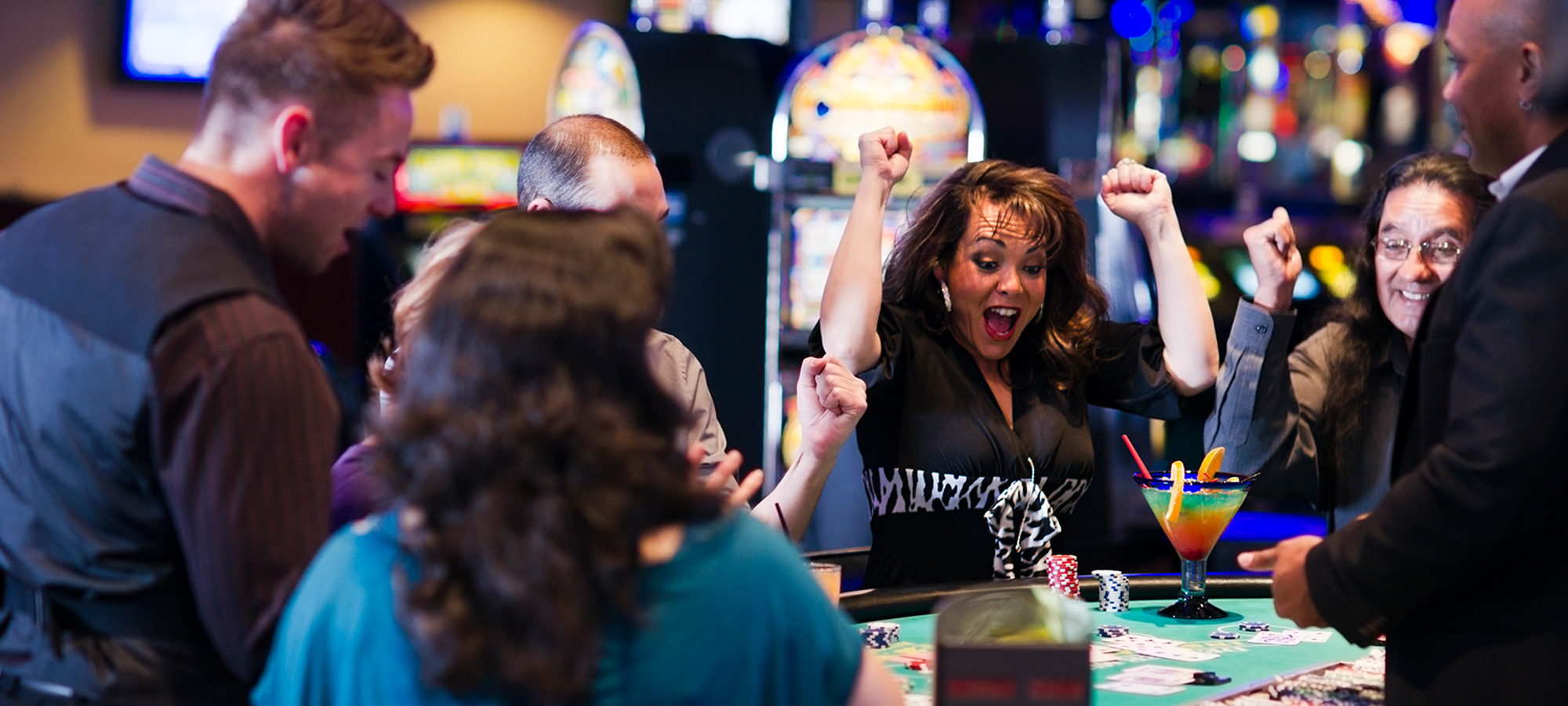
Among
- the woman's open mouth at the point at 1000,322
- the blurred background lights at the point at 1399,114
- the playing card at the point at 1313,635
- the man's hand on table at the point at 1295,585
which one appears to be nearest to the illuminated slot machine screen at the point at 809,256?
the woman's open mouth at the point at 1000,322

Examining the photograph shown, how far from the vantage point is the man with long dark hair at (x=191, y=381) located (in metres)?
1.26

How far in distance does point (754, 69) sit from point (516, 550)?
181 inches

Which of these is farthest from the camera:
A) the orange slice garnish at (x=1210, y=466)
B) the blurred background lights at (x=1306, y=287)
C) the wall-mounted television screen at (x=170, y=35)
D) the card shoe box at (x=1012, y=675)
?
the wall-mounted television screen at (x=170, y=35)

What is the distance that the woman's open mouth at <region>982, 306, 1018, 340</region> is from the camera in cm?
260

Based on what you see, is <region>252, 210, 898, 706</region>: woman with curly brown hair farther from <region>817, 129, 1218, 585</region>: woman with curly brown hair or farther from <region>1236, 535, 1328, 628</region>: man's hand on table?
<region>817, 129, 1218, 585</region>: woman with curly brown hair

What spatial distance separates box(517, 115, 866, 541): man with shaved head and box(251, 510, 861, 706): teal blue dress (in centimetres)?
102

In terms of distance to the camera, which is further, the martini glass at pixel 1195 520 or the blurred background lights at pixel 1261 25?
the blurred background lights at pixel 1261 25

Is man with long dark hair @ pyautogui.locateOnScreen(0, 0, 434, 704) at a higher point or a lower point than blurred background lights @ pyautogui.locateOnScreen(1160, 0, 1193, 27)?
lower

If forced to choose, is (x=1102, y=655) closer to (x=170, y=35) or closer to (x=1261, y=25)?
(x=170, y=35)

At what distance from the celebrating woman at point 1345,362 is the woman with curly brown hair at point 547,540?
1.63 metres

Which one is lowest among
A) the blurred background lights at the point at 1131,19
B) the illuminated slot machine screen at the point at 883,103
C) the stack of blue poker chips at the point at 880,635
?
the stack of blue poker chips at the point at 880,635

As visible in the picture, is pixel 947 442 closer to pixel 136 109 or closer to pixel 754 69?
pixel 754 69

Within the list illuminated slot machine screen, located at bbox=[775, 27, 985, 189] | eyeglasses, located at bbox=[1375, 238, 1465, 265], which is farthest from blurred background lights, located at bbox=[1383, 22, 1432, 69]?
eyeglasses, located at bbox=[1375, 238, 1465, 265]

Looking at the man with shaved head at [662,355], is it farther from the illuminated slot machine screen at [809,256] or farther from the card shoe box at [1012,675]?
the illuminated slot machine screen at [809,256]
